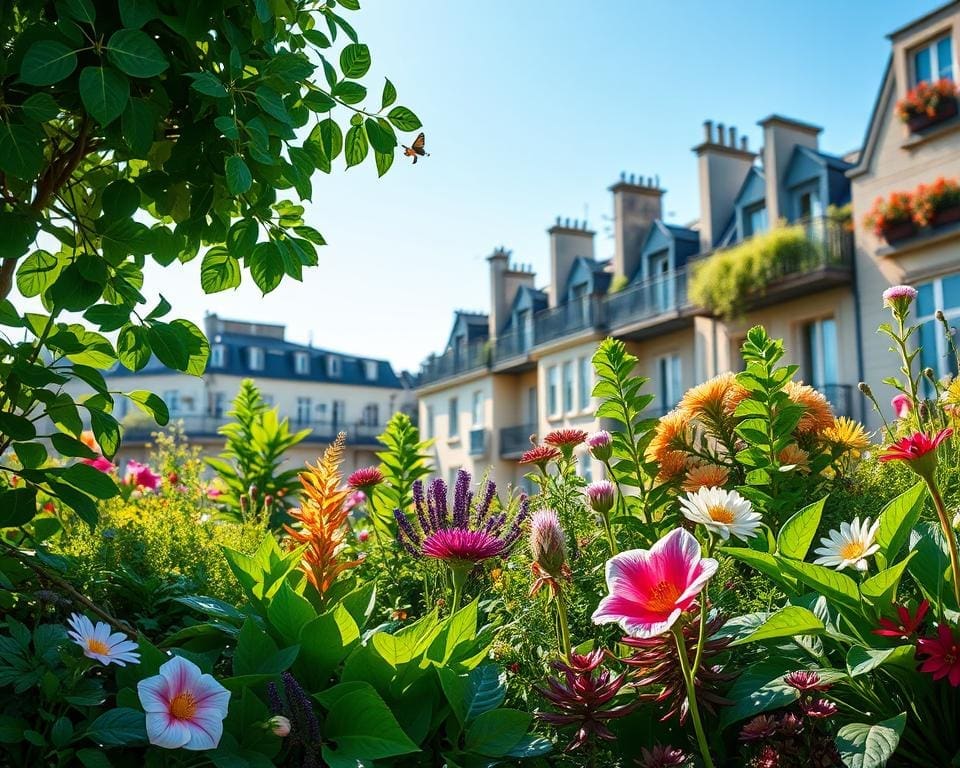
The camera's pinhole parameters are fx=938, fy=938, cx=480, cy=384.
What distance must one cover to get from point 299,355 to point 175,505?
5073 cm

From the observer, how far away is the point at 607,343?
2340mm

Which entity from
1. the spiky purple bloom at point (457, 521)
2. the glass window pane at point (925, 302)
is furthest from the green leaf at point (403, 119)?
the glass window pane at point (925, 302)

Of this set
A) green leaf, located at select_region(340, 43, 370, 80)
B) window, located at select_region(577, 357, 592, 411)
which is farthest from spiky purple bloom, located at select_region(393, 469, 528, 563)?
window, located at select_region(577, 357, 592, 411)

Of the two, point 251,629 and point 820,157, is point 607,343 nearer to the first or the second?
point 251,629

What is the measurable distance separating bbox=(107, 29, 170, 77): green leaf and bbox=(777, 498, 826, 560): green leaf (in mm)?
1347

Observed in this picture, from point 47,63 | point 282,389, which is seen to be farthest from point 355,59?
point 282,389

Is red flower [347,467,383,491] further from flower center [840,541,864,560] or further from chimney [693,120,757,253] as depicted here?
chimney [693,120,757,253]

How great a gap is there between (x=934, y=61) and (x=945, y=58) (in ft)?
0.74

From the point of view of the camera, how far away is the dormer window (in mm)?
52972

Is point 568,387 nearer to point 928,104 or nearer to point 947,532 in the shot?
point 928,104

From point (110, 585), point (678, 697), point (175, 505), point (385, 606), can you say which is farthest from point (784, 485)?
point (175, 505)

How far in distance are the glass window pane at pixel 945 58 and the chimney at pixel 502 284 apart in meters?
18.0

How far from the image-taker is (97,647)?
1.58 metres

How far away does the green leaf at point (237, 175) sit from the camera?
60.3 inches
